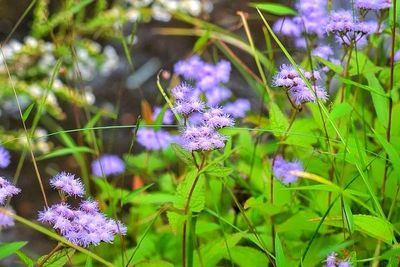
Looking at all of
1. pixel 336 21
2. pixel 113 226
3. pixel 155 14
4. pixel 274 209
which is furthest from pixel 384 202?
pixel 155 14

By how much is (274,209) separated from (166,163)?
0.50m

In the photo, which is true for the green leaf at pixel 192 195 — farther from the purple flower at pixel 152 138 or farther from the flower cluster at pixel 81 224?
the purple flower at pixel 152 138

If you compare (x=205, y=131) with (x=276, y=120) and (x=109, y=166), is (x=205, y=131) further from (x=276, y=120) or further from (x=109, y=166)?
(x=109, y=166)

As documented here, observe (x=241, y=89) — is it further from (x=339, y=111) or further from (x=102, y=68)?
(x=339, y=111)

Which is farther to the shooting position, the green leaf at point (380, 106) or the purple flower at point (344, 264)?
the green leaf at point (380, 106)

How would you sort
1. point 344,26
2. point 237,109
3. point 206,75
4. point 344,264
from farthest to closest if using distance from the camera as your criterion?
point 237,109 → point 206,75 → point 344,26 → point 344,264

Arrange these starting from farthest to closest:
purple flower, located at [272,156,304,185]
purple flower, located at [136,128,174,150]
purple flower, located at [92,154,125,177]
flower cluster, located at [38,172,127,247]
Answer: purple flower, located at [92,154,125,177], purple flower, located at [136,128,174,150], purple flower, located at [272,156,304,185], flower cluster, located at [38,172,127,247]

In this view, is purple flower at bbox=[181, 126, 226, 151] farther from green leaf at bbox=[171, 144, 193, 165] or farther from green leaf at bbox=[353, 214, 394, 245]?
green leaf at bbox=[353, 214, 394, 245]

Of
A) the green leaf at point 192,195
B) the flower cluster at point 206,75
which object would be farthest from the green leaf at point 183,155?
the flower cluster at point 206,75

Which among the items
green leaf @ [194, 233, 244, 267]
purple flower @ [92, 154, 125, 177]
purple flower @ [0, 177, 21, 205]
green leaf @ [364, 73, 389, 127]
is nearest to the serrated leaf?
green leaf @ [194, 233, 244, 267]

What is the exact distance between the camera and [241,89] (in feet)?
9.09

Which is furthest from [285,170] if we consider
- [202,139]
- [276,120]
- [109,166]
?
[109,166]

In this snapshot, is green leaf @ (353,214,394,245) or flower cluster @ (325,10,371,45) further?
flower cluster @ (325,10,371,45)

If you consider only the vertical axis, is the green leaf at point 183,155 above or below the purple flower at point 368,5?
below
